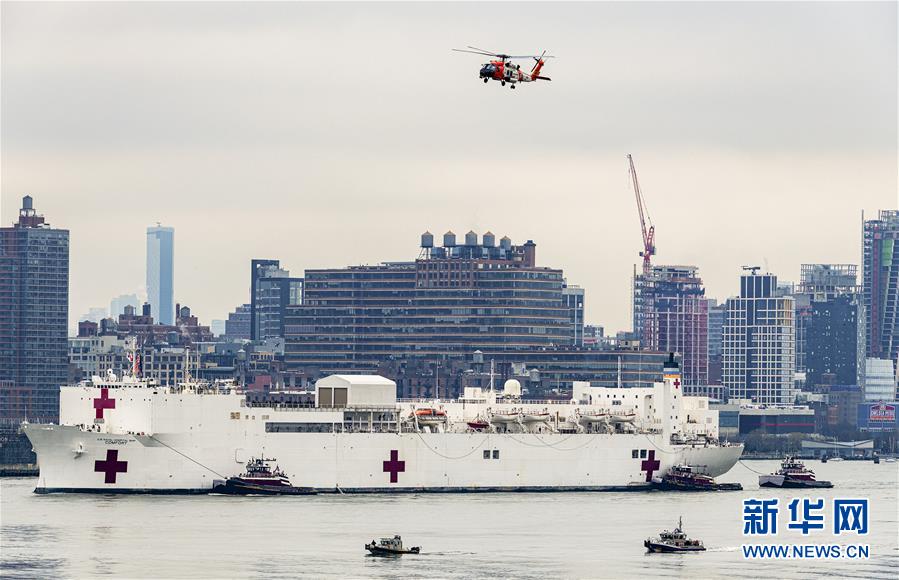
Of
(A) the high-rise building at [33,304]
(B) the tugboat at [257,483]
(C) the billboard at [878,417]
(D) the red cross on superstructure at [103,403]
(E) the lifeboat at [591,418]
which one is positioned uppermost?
(A) the high-rise building at [33,304]

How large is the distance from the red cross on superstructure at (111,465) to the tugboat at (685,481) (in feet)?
70.0

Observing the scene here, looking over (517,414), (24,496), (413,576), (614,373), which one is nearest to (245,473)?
(24,496)

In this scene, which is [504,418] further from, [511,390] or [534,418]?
[511,390]

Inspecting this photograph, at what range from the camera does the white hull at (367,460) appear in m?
71.3

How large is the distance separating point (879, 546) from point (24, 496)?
99.3ft

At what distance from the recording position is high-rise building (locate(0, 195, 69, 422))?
163 meters

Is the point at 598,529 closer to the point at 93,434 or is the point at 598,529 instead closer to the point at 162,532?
the point at 162,532

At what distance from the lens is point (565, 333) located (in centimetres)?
17225

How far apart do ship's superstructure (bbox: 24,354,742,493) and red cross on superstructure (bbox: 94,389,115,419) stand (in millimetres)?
34

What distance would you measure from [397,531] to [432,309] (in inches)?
4441

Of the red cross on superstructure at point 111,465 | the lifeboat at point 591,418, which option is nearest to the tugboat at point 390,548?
the red cross on superstructure at point 111,465

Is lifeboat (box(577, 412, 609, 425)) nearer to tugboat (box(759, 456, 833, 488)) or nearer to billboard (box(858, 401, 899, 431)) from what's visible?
tugboat (box(759, 456, 833, 488))

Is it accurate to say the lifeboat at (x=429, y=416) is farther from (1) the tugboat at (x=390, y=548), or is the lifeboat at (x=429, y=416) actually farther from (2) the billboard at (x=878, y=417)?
(2) the billboard at (x=878, y=417)

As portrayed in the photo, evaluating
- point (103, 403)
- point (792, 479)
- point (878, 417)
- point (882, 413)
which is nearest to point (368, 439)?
point (103, 403)
